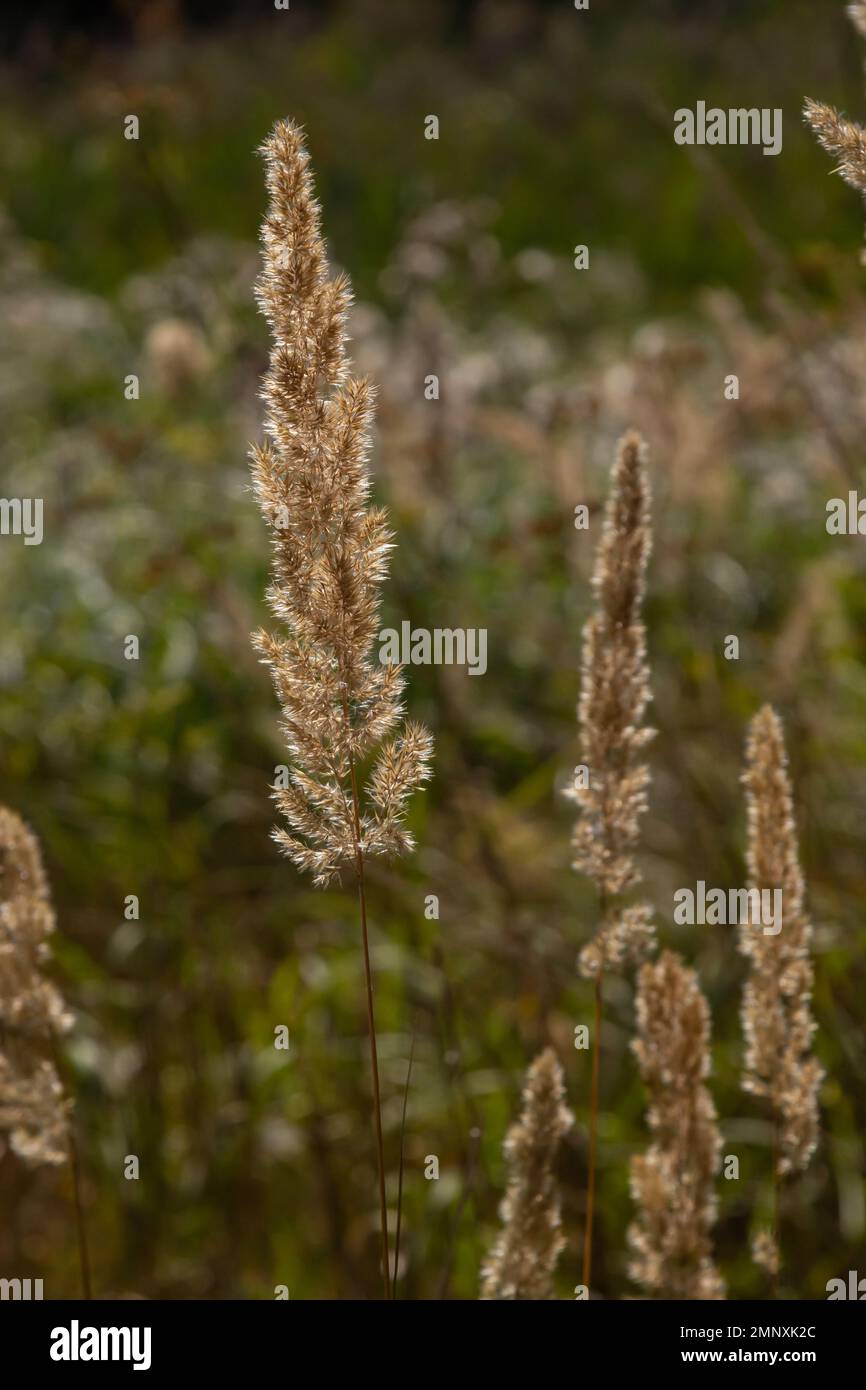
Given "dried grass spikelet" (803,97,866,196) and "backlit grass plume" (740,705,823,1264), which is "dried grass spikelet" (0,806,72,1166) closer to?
"backlit grass plume" (740,705,823,1264)

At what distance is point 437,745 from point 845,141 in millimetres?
2147

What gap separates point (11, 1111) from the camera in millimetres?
1473

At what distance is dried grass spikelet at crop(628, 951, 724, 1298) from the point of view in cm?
140

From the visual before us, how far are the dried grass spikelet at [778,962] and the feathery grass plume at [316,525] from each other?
0.32 metres

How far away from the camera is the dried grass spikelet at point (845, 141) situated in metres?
1.25

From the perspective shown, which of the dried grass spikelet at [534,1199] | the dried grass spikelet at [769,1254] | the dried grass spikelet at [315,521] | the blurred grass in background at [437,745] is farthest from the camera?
the blurred grass in background at [437,745]

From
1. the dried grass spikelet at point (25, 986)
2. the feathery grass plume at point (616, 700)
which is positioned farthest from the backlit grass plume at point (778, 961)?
the dried grass spikelet at point (25, 986)

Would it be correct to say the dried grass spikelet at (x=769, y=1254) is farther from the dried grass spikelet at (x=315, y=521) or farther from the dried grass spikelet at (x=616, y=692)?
the dried grass spikelet at (x=315, y=521)

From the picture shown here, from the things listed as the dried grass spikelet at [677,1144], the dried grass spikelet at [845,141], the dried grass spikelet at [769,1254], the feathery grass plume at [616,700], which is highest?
the dried grass spikelet at [845,141]

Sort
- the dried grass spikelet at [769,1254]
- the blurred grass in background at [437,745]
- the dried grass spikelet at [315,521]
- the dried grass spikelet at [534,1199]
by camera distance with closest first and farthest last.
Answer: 1. the dried grass spikelet at [315,521]
2. the dried grass spikelet at [534,1199]
3. the dried grass spikelet at [769,1254]
4. the blurred grass in background at [437,745]

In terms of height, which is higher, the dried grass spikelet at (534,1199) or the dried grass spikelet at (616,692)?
the dried grass spikelet at (616,692)

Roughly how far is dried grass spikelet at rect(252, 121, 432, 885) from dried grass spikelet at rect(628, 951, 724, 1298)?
0.30 metres

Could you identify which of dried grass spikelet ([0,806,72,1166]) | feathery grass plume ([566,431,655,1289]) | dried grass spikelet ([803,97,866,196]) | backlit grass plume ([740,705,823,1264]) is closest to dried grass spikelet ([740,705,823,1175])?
backlit grass plume ([740,705,823,1264])
